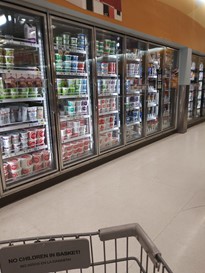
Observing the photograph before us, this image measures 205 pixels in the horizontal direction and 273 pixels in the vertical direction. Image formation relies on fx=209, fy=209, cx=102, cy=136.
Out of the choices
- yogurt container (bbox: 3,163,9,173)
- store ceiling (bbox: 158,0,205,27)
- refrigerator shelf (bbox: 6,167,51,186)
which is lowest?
refrigerator shelf (bbox: 6,167,51,186)

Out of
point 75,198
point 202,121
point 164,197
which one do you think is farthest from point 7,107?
point 202,121

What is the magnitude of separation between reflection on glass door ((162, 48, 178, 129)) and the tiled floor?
7.62ft

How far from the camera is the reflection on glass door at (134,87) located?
4.22 meters

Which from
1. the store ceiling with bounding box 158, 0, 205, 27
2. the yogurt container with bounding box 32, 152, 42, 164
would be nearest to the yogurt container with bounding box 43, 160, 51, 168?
the yogurt container with bounding box 32, 152, 42, 164

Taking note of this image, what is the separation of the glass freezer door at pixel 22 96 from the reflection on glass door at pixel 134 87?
1846 millimetres

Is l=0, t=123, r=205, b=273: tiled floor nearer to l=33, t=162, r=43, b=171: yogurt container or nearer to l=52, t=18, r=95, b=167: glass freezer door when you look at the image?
l=33, t=162, r=43, b=171: yogurt container

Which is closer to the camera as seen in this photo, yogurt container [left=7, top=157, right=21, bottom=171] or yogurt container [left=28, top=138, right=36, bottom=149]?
yogurt container [left=7, top=157, right=21, bottom=171]

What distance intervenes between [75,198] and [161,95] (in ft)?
12.3

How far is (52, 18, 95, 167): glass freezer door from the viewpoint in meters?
3.08

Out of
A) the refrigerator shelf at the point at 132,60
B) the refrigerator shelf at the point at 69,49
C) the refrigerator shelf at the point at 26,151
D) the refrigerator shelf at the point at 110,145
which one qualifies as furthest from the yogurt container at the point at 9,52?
the refrigerator shelf at the point at 132,60

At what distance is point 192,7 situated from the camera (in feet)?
15.5

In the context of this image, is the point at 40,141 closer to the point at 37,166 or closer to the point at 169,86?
the point at 37,166

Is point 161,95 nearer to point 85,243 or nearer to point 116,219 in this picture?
point 116,219

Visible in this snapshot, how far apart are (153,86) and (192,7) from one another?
191 centimetres
